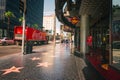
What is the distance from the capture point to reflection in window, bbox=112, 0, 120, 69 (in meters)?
9.07

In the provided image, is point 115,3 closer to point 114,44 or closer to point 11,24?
point 114,44

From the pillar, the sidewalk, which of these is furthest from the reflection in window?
the pillar

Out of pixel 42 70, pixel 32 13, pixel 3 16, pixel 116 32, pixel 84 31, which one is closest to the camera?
pixel 116 32

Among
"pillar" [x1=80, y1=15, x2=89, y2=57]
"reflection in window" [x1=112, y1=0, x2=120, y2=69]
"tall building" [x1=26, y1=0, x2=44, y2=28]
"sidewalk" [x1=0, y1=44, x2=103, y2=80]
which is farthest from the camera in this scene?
"tall building" [x1=26, y1=0, x2=44, y2=28]

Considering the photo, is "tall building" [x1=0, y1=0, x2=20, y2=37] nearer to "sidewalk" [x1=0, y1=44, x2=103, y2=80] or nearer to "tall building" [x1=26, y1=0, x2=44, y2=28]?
"tall building" [x1=26, y1=0, x2=44, y2=28]

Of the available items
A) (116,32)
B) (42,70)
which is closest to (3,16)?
(42,70)

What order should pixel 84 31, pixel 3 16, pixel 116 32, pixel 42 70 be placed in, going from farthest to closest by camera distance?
1. pixel 3 16
2. pixel 84 31
3. pixel 42 70
4. pixel 116 32

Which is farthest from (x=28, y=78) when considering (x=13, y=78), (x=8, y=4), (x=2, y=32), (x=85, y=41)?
(x=8, y=4)

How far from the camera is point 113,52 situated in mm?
9914

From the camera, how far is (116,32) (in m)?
9.35

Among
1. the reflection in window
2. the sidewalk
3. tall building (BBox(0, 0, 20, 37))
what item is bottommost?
the sidewalk

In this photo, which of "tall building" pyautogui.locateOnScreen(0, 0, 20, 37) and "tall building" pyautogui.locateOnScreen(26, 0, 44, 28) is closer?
"tall building" pyautogui.locateOnScreen(0, 0, 20, 37)

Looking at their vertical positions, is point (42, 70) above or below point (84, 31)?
below

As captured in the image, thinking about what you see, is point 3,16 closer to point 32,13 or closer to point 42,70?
point 32,13
